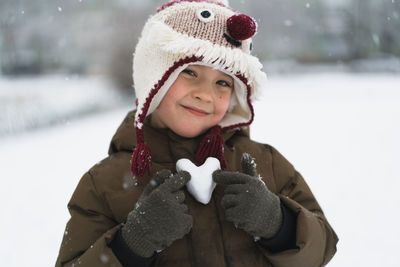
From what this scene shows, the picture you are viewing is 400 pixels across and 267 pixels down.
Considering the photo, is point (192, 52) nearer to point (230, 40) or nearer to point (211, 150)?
point (230, 40)

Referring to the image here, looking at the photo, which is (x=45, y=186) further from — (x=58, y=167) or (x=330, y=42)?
(x=330, y=42)

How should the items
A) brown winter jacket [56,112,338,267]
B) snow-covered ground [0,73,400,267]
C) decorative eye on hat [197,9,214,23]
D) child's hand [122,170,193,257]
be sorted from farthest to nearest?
snow-covered ground [0,73,400,267] → decorative eye on hat [197,9,214,23] → brown winter jacket [56,112,338,267] → child's hand [122,170,193,257]

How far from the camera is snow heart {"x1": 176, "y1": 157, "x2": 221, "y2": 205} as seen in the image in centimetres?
127

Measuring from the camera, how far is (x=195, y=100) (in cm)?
137

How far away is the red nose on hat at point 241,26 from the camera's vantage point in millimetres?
1338

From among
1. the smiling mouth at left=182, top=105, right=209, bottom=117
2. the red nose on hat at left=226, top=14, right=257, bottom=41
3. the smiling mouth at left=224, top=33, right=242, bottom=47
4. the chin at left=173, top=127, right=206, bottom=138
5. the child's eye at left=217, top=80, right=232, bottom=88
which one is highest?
the red nose on hat at left=226, top=14, right=257, bottom=41

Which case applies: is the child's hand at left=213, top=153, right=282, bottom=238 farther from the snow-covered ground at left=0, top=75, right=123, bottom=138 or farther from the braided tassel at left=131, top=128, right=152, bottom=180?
the snow-covered ground at left=0, top=75, right=123, bottom=138

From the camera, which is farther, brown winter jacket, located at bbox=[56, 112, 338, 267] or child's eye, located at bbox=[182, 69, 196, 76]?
child's eye, located at bbox=[182, 69, 196, 76]

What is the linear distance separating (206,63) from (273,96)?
9.39 metres

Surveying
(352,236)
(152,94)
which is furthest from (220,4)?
(352,236)

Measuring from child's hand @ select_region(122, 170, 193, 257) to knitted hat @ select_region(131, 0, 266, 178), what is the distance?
190mm

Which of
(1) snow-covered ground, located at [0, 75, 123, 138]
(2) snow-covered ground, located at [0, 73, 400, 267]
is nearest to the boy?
(2) snow-covered ground, located at [0, 73, 400, 267]

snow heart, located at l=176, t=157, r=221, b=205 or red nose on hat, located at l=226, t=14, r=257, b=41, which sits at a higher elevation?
red nose on hat, located at l=226, t=14, r=257, b=41

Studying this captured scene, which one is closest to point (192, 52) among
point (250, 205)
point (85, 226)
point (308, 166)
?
point (250, 205)
